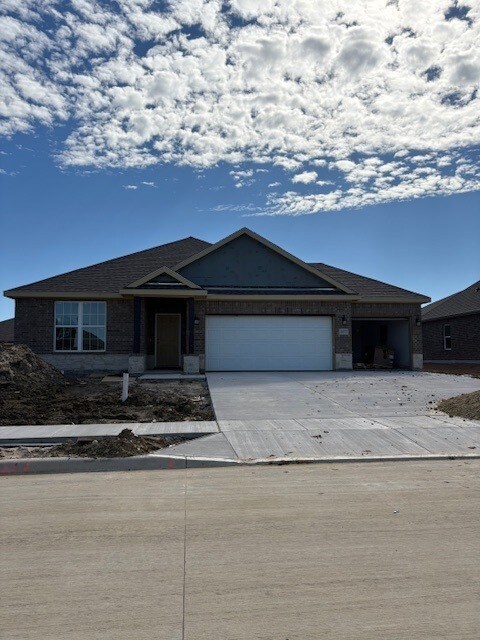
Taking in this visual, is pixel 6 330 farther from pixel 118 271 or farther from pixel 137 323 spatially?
pixel 137 323

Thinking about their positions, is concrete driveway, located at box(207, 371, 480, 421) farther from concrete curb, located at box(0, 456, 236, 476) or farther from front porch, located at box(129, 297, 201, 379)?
concrete curb, located at box(0, 456, 236, 476)

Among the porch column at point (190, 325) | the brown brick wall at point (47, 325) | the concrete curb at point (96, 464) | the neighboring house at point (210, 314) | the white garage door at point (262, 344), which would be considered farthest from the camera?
the white garage door at point (262, 344)

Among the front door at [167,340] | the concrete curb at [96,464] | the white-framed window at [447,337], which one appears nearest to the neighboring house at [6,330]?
the front door at [167,340]

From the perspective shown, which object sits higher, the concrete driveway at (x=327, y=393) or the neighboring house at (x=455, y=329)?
the neighboring house at (x=455, y=329)

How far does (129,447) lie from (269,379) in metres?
10.6

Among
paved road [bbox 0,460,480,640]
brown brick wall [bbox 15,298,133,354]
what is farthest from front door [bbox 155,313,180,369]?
paved road [bbox 0,460,480,640]

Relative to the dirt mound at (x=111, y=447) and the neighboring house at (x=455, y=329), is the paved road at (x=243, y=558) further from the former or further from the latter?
the neighboring house at (x=455, y=329)

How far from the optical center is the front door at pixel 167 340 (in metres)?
22.8

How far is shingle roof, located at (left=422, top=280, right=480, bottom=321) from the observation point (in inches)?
1130

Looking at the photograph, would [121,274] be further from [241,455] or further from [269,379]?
[241,455]

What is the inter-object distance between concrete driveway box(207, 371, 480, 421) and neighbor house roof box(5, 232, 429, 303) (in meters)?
4.54

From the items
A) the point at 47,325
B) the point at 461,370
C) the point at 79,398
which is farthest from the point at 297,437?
the point at 461,370

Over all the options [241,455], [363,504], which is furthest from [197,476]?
[363,504]

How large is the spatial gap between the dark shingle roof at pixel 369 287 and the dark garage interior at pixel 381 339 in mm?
1305
